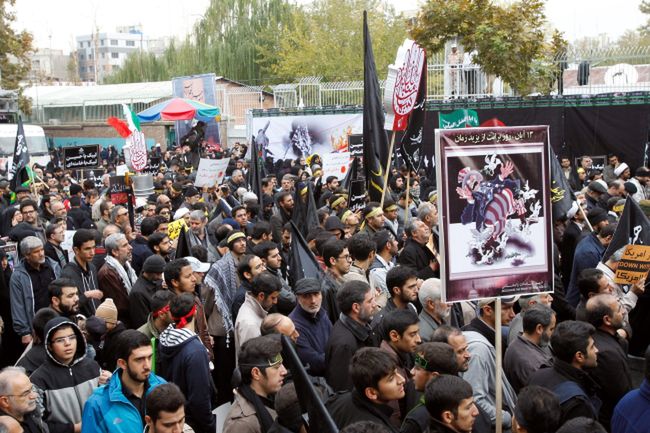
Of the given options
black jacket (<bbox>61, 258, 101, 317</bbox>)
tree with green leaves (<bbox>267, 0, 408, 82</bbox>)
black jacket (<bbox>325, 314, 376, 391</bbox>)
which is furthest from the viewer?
tree with green leaves (<bbox>267, 0, 408, 82</bbox>)

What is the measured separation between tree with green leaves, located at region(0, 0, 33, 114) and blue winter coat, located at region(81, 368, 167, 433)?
120 feet

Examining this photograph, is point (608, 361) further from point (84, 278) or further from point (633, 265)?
point (84, 278)

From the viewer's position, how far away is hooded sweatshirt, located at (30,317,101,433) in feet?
16.9

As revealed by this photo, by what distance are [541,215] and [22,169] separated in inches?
442

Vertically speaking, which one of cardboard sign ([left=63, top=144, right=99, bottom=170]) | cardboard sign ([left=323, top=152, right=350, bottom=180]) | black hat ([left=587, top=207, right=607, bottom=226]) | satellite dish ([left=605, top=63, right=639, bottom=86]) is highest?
satellite dish ([left=605, top=63, right=639, bottom=86])

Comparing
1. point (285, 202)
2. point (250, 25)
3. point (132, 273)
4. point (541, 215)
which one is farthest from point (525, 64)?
point (250, 25)

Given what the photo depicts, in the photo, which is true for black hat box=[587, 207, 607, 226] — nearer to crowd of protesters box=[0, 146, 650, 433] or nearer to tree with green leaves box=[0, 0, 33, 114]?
crowd of protesters box=[0, 146, 650, 433]

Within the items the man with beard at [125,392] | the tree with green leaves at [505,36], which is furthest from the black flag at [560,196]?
the tree with green leaves at [505,36]

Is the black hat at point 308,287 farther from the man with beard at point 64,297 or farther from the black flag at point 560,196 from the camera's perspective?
the black flag at point 560,196

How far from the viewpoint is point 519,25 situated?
20.2 m

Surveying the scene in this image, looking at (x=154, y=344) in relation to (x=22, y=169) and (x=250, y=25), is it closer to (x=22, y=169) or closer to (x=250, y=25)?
(x=22, y=169)

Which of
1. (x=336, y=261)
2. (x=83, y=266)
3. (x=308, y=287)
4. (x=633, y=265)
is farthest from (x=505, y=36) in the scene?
(x=308, y=287)

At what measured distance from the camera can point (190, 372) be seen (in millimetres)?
5422

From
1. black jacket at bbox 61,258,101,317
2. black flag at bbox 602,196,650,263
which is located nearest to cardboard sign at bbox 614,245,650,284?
black flag at bbox 602,196,650,263
